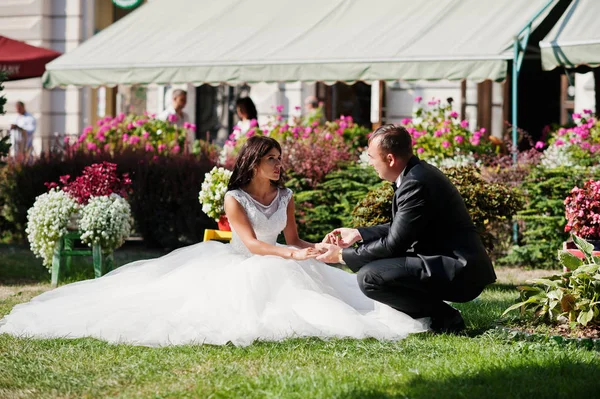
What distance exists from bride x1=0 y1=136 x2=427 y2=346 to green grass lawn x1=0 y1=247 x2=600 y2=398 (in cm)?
18

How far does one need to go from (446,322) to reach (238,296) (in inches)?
52.9

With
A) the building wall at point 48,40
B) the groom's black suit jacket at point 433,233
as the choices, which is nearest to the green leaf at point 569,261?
the groom's black suit jacket at point 433,233

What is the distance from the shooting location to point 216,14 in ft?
46.9

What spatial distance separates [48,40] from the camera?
19.5 meters

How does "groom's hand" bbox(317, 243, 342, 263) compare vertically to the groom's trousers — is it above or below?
above

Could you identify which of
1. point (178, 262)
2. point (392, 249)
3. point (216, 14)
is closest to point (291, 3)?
point (216, 14)

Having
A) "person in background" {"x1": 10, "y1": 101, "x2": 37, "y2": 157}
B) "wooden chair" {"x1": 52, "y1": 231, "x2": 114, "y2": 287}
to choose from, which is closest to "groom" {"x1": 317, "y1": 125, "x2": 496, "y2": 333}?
"wooden chair" {"x1": 52, "y1": 231, "x2": 114, "y2": 287}

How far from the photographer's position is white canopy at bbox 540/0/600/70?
424 inches

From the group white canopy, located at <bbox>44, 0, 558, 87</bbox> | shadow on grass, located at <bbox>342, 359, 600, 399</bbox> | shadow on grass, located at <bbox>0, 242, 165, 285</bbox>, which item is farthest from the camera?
white canopy, located at <bbox>44, 0, 558, 87</bbox>

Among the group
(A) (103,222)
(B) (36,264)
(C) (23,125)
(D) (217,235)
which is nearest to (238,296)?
(D) (217,235)

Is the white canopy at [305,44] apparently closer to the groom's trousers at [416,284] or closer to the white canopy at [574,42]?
the white canopy at [574,42]

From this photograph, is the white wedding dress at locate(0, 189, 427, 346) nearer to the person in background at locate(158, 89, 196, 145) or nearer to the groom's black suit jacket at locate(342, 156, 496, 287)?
the groom's black suit jacket at locate(342, 156, 496, 287)

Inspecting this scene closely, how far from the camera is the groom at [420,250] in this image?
650cm

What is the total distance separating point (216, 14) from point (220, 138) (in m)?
5.08
